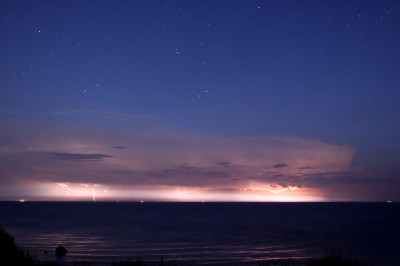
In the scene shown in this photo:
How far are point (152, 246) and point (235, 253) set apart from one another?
1103 centimetres

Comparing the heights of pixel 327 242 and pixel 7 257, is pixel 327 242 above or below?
below

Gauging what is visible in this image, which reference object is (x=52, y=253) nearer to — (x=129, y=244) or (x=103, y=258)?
(x=103, y=258)

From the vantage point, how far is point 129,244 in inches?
1698

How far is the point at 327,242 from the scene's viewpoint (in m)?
51.8

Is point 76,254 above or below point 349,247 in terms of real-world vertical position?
above

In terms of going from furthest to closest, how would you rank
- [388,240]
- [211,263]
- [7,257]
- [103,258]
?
[388,240], [103,258], [211,263], [7,257]

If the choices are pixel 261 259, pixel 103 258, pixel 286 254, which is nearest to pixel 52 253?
pixel 103 258

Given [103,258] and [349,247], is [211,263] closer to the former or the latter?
[103,258]

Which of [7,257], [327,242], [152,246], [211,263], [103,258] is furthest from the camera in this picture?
[327,242]

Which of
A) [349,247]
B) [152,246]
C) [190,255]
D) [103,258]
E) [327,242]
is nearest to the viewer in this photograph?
[103,258]

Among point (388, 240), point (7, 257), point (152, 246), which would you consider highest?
point (7, 257)

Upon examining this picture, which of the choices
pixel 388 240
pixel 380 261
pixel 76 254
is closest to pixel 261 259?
pixel 380 261

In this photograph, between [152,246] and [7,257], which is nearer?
[7,257]

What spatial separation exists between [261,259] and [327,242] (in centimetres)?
2508
